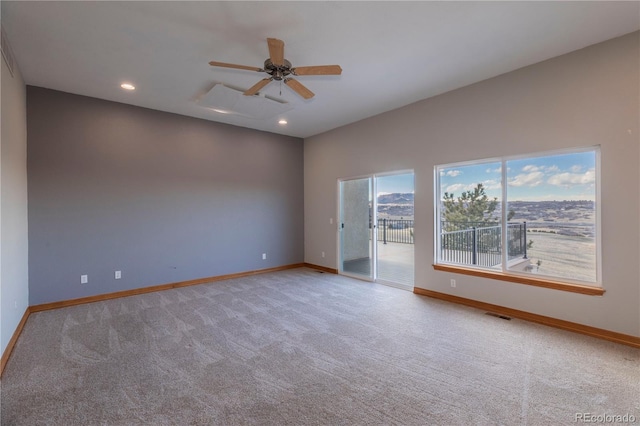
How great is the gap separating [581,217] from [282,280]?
4519 millimetres

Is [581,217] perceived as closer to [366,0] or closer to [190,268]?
[366,0]

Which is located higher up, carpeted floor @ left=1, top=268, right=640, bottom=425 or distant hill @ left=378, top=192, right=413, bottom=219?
distant hill @ left=378, top=192, right=413, bottom=219

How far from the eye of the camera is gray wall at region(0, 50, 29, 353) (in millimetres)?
2602

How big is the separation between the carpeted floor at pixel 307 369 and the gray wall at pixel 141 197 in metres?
0.85

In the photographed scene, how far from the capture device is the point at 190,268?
16.8 feet

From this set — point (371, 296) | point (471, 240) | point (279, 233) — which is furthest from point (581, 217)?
point (279, 233)

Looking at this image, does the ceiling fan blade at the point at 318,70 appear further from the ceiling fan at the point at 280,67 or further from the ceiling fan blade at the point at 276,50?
the ceiling fan blade at the point at 276,50

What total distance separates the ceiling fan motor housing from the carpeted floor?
281cm

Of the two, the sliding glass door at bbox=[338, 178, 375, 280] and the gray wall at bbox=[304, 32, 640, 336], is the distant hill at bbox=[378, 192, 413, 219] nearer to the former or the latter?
the gray wall at bbox=[304, 32, 640, 336]

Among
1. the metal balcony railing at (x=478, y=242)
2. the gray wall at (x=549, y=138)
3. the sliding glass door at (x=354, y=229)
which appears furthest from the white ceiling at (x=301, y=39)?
the sliding glass door at (x=354, y=229)

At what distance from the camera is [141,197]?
466 cm

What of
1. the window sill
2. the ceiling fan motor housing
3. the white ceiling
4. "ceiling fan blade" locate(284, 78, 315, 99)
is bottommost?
the window sill

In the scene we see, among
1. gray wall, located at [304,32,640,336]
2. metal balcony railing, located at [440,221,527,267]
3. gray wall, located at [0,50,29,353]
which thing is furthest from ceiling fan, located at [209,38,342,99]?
metal balcony railing, located at [440,221,527,267]

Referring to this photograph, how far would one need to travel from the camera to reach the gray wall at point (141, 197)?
392 centimetres
